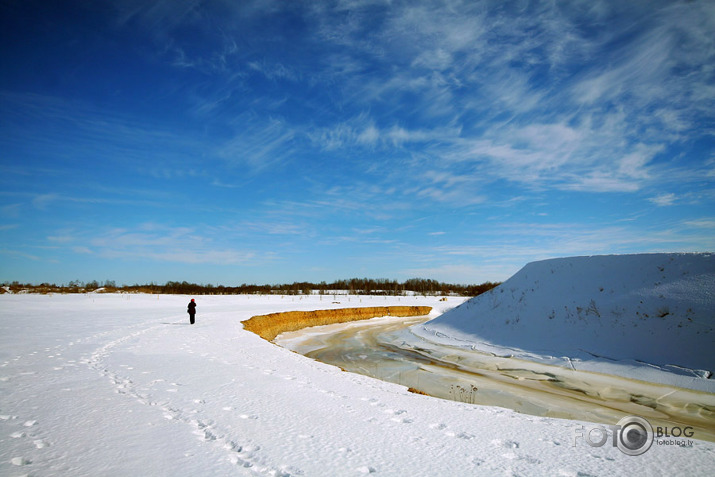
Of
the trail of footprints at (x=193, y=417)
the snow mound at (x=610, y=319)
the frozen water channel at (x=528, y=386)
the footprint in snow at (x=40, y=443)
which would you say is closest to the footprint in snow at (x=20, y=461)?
the footprint in snow at (x=40, y=443)

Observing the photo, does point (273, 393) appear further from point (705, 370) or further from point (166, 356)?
point (705, 370)

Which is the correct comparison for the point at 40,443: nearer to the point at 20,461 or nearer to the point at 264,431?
the point at 20,461

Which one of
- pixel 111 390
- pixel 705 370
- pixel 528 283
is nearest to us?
pixel 111 390

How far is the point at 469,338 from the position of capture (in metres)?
21.0

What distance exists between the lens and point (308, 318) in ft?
116

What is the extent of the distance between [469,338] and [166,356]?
53.6 feet

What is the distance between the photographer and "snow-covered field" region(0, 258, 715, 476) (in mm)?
4473

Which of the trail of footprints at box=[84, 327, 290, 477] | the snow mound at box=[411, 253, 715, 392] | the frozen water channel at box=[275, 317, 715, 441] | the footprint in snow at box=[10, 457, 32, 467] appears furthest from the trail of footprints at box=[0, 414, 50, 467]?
the snow mound at box=[411, 253, 715, 392]

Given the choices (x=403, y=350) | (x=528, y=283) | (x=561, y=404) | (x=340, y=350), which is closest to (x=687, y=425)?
(x=561, y=404)

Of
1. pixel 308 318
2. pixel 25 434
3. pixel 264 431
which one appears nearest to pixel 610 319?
pixel 264 431

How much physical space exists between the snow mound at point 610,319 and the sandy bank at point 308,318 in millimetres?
11607

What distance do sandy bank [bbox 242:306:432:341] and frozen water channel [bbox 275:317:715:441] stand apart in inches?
291

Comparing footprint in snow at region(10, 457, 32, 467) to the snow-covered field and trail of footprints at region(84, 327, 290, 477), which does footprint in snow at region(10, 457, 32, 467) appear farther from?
trail of footprints at region(84, 327, 290, 477)

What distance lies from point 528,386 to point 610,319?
7.53 metres
